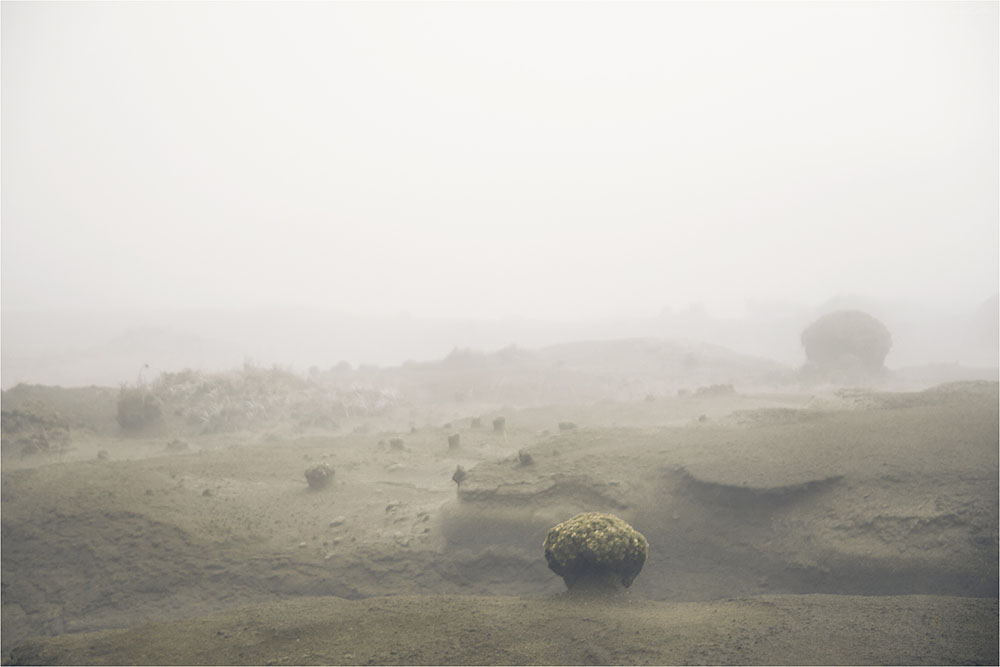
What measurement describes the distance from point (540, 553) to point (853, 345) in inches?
1541

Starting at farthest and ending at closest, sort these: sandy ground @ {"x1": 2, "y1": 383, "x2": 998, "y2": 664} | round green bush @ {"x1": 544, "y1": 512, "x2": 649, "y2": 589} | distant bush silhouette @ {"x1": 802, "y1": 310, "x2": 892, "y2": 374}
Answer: distant bush silhouette @ {"x1": 802, "y1": 310, "x2": 892, "y2": 374} < round green bush @ {"x1": 544, "y1": 512, "x2": 649, "y2": 589} < sandy ground @ {"x1": 2, "y1": 383, "x2": 998, "y2": 664}

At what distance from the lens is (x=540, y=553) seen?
10414 millimetres

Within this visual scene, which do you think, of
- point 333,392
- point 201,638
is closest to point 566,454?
point 201,638

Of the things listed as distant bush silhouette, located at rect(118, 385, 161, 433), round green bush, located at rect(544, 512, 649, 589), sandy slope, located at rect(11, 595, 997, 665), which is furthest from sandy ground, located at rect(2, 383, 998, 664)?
distant bush silhouette, located at rect(118, 385, 161, 433)

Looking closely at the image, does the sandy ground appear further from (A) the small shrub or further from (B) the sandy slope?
(A) the small shrub

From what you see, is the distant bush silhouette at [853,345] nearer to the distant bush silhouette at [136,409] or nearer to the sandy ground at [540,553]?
the sandy ground at [540,553]

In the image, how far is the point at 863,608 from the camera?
6328mm

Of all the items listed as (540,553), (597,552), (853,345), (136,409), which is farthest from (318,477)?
(853,345)

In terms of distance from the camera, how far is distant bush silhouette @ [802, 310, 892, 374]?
126 feet

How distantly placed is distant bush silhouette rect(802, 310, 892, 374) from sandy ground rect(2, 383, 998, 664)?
82.0 ft

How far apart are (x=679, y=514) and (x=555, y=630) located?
5.29m

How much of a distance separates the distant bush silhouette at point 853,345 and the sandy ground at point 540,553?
24987 mm

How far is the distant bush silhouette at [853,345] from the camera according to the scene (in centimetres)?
3853

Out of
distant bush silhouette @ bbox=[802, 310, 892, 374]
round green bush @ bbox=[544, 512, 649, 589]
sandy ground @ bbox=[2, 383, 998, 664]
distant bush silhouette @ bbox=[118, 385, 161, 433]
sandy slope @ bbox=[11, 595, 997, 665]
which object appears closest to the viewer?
sandy slope @ bbox=[11, 595, 997, 665]
